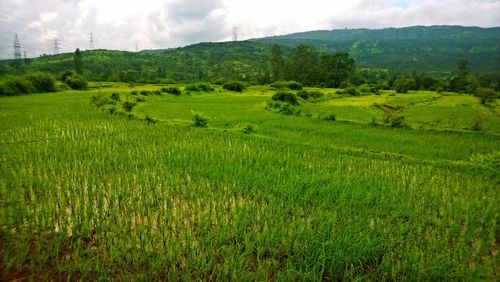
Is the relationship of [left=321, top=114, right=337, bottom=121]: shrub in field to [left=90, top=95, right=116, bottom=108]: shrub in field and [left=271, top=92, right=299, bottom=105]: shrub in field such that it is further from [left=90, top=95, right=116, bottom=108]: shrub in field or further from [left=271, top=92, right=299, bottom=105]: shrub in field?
[left=90, top=95, right=116, bottom=108]: shrub in field

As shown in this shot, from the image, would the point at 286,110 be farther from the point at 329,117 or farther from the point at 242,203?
the point at 242,203

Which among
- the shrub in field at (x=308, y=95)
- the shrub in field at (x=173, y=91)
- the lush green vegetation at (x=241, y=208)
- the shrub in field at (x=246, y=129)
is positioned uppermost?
the shrub in field at (x=173, y=91)

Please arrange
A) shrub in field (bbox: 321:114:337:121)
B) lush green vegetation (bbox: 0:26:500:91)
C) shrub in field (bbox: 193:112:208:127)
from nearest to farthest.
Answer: shrub in field (bbox: 193:112:208:127) < shrub in field (bbox: 321:114:337:121) < lush green vegetation (bbox: 0:26:500:91)

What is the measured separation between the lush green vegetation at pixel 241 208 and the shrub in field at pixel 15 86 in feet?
72.7

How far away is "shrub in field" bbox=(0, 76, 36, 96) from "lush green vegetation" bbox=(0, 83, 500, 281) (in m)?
22.2

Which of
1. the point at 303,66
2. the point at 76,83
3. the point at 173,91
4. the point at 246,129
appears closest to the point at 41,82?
the point at 76,83

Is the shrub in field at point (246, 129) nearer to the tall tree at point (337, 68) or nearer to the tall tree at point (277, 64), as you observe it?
the tall tree at point (337, 68)

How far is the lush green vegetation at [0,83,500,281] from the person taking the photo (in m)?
3.58

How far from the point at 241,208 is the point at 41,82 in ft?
116

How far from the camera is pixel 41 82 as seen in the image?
1289 inches

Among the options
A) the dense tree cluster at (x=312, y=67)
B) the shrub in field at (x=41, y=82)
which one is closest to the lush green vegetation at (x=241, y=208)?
the shrub in field at (x=41, y=82)

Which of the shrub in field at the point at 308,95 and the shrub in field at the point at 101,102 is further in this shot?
the shrub in field at the point at 308,95

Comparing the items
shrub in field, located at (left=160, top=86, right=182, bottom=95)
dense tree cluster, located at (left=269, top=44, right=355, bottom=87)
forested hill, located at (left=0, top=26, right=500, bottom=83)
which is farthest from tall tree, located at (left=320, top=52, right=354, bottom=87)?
shrub in field, located at (left=160, top=86, right=182, bottom=95)

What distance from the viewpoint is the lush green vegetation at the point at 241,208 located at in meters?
3.58
